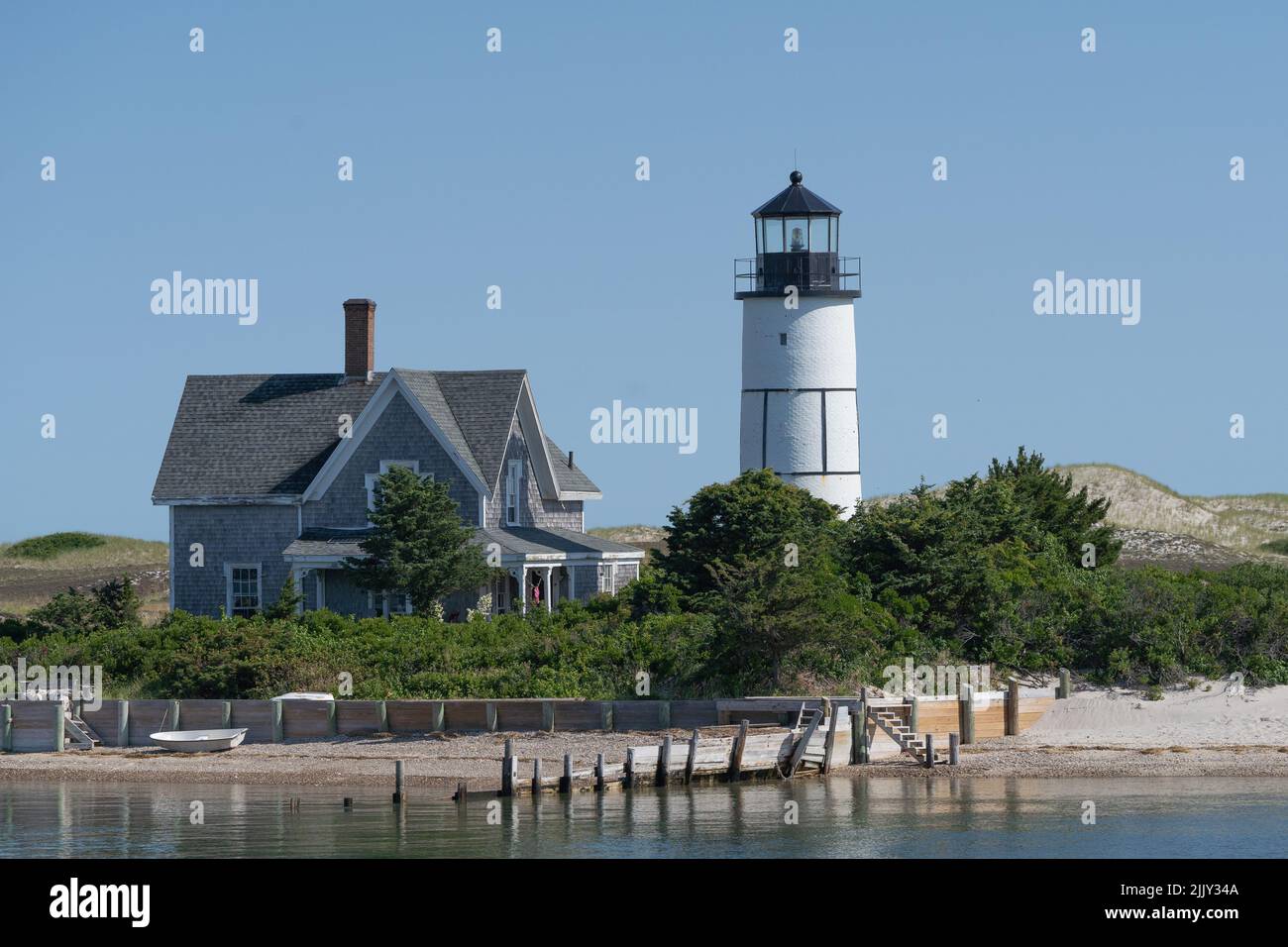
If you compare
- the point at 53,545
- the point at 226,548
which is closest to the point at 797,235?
the point at 226,548

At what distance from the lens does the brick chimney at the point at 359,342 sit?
48.6 m

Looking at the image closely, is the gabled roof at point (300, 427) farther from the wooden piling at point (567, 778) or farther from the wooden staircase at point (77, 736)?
the wooden piling at point (567, 778)

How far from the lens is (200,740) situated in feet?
117

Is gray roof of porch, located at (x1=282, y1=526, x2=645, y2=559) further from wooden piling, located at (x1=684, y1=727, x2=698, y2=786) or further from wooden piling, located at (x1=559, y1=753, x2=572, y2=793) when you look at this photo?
wooden piling, located at (x1=559, y1=753, x2=572, y2=793)

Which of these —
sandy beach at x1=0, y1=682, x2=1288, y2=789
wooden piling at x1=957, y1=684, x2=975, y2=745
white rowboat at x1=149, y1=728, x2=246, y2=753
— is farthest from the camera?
white rowboat at x1=149, y1=728, x2=246, y2=753

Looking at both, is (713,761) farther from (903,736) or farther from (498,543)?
(498,543)

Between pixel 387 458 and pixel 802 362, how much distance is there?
1071 cm

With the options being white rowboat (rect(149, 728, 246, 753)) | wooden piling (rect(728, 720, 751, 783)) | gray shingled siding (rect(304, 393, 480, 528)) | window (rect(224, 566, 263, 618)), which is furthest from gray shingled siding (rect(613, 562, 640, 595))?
wooden piling (rect(728, 720, 751, 783))

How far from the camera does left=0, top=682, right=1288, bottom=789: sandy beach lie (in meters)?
33.2

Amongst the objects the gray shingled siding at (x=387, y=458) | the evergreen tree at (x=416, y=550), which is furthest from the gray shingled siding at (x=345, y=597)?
the evergreen tree at (x=416, y=550)

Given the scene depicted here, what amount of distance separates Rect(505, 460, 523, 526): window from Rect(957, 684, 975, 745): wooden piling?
51.3ft
